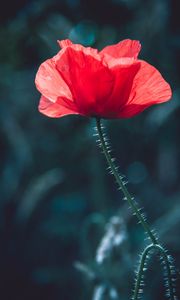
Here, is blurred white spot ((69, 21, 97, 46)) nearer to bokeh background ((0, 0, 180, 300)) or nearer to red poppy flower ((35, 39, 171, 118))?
bokeh background ((0, 0, 180, 300))

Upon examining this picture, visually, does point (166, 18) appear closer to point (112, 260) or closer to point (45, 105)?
point (112, 260)

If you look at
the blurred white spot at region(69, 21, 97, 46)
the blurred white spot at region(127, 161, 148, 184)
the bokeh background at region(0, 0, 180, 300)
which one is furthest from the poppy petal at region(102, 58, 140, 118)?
the blurred white spot at region(127, 161, 148, 184)

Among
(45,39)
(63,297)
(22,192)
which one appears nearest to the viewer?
(45,39)

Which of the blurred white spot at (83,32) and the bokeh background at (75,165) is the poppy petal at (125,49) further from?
the blurred white spot at (83,32)

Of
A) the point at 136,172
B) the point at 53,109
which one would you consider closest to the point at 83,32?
the point at 136,172

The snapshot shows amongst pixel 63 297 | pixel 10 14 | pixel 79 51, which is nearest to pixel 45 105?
pixel 79 51

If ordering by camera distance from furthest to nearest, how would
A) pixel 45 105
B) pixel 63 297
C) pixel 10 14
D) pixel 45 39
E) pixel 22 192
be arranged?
1. pixel 22 192
2. pixel 63 297
3. pixel 45 39
4. pixel 10 14
5. pixel 45 105

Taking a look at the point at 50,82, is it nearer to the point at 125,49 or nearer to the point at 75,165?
the point at 125,49
